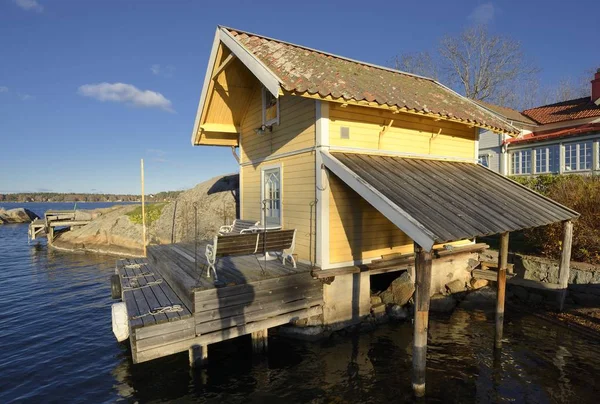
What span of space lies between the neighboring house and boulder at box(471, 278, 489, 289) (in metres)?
11.5

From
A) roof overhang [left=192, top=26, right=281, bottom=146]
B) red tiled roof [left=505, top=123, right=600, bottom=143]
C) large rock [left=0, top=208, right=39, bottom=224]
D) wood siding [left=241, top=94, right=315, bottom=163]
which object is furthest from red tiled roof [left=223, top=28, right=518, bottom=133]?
large rock [left=0, top=208, right=39, bottom=224]

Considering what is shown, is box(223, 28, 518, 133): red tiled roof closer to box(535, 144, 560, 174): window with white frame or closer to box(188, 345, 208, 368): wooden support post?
box(188, 345, 208, 368): wooden support post

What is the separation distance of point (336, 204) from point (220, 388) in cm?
467

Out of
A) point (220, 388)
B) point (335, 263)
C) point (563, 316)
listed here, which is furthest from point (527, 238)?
point (220, 388)

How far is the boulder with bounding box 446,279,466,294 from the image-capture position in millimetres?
10156

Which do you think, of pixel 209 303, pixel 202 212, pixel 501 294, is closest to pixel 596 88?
pixel 501 294

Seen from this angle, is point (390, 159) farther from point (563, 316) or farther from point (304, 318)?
point (563, 316)

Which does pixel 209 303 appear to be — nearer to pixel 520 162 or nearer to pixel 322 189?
pixel 322 189

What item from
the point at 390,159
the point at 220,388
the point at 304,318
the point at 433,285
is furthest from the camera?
the point at 433,285

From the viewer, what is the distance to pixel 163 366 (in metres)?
6.98

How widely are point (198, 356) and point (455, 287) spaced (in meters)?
7.80

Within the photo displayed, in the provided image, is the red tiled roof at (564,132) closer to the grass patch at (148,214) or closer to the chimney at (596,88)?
the chimney at (596,88)

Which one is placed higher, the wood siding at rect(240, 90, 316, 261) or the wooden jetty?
the wood siding at rect(240, 90, 316, 261)

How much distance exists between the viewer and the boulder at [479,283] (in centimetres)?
1063
